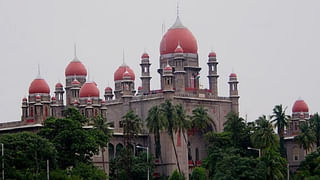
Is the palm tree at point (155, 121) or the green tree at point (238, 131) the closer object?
the palm tree at point (155, 121)

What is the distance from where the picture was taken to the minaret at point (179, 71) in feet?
320

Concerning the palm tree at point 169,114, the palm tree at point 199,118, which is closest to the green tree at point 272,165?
the palm tree at point 169,114

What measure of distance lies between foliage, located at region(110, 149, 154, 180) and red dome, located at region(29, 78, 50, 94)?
30.1 feet

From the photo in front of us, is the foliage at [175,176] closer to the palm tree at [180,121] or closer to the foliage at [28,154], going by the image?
the palm tree at [180,121]

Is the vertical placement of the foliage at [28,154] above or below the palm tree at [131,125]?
below

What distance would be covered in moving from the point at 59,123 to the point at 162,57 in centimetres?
1886

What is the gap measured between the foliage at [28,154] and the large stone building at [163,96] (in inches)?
449

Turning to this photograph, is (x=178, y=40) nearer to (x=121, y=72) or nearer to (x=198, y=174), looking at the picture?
(x=121, y=72)

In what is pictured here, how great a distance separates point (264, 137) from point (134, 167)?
39.8 ft

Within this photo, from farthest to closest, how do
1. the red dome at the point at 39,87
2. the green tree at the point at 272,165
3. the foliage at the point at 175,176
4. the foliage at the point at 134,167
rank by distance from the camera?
the red dome at the point at 39,87, the foliage at the point at 134,167, the foliage at the point at 175,176, the green tree at the point at 272,165

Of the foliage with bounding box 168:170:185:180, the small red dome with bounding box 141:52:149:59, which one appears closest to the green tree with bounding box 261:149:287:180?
the foliage with bounding box 168:170:185:180

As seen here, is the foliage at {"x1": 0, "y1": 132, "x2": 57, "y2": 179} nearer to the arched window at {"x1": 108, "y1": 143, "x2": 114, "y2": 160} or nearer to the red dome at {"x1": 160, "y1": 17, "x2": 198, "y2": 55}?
the arched window at {"x1": 108, "y1": 143, "x2": 114, "y2": 160}

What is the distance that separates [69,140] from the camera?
281 feet

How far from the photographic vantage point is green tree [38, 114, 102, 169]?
278 ft
